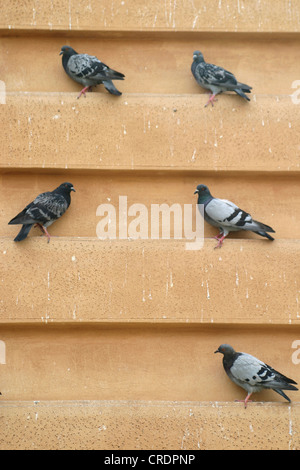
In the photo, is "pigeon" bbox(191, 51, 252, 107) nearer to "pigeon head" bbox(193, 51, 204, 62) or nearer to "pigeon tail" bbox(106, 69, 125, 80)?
"pigeon head" bbox(193, 51, 204, 62)

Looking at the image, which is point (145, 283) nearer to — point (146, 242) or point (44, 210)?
point (146, 242)

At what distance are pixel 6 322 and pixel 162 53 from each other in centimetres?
287

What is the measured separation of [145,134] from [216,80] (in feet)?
2.55

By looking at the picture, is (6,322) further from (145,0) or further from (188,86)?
(145,0)

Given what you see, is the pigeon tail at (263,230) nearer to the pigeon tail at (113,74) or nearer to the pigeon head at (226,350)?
the pigeon head at (226,350)

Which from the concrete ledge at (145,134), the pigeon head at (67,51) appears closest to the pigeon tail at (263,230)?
the concrete ledge at (145,134)

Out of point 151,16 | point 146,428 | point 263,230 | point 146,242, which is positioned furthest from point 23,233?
point 151,16

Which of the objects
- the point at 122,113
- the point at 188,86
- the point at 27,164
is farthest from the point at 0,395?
the point at 188,86

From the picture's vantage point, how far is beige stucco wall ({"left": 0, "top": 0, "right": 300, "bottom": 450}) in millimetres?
5527

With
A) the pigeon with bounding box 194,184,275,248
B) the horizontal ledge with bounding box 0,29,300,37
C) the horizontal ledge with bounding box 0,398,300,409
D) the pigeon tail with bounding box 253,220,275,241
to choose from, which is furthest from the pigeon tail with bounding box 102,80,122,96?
the horizontal ledge with bounding box 0,398,300,409

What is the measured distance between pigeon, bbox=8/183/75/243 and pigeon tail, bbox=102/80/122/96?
0.91 m

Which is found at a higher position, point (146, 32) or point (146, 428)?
point (146, 32)

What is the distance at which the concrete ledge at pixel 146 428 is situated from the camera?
545 centimetres

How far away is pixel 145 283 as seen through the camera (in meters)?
5.82
